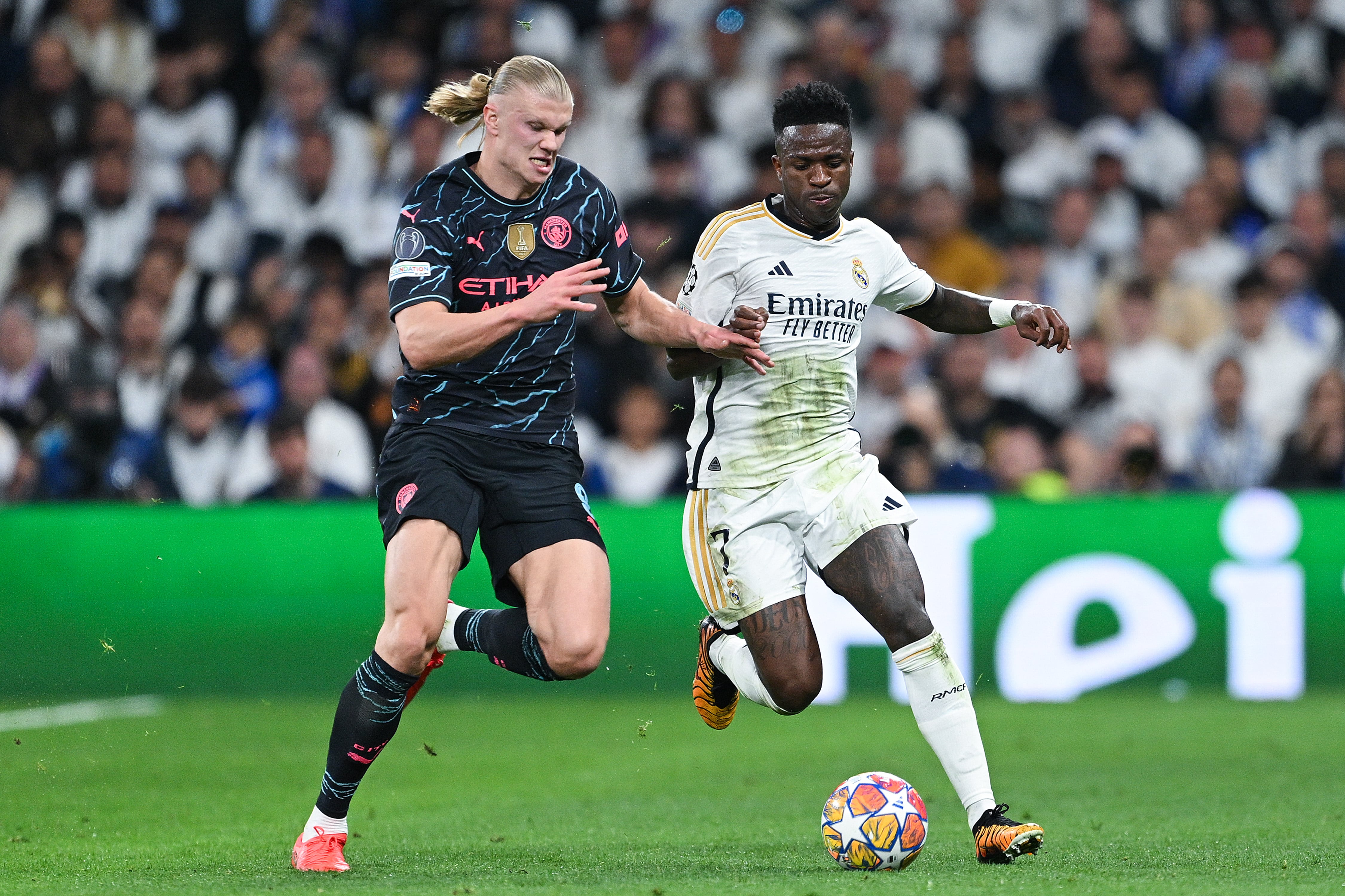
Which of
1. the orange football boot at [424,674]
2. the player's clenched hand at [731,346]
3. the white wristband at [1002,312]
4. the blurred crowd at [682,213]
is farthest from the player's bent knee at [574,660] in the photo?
the blurred crowd at [682,213]

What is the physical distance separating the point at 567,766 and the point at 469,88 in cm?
389

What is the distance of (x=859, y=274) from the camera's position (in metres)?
6.15

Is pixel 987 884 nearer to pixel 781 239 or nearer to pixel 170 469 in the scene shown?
pixel 781 239

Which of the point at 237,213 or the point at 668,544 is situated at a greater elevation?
the point at 237,213

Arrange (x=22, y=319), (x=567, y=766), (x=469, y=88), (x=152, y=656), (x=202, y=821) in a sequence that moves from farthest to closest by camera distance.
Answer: (x=22, y=319)
(x=152, y=656)
(x=567, y=766)
(x=202, y=821)
(x=469, y=88)

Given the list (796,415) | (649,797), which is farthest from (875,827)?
(649,797)

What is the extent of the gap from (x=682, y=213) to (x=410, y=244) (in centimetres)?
743

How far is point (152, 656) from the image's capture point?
1116 cm

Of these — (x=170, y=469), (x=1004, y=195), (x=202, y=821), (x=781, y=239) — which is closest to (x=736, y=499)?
(x=781, y=239)

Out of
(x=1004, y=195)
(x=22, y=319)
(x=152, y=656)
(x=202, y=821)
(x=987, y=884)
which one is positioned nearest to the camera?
(x=987, y=884)

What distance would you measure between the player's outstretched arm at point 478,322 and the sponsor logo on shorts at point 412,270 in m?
0.12

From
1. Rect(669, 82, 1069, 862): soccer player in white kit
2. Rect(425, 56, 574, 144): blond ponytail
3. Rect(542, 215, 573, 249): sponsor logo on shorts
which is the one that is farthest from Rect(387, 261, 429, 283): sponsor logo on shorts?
Rect(669, 82, 1069, 862): soccer player in white kit

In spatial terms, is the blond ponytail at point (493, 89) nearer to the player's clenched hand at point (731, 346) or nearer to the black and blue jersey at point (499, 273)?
the black and blue jersey at point (499, 273)

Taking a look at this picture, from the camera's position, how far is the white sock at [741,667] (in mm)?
6156
